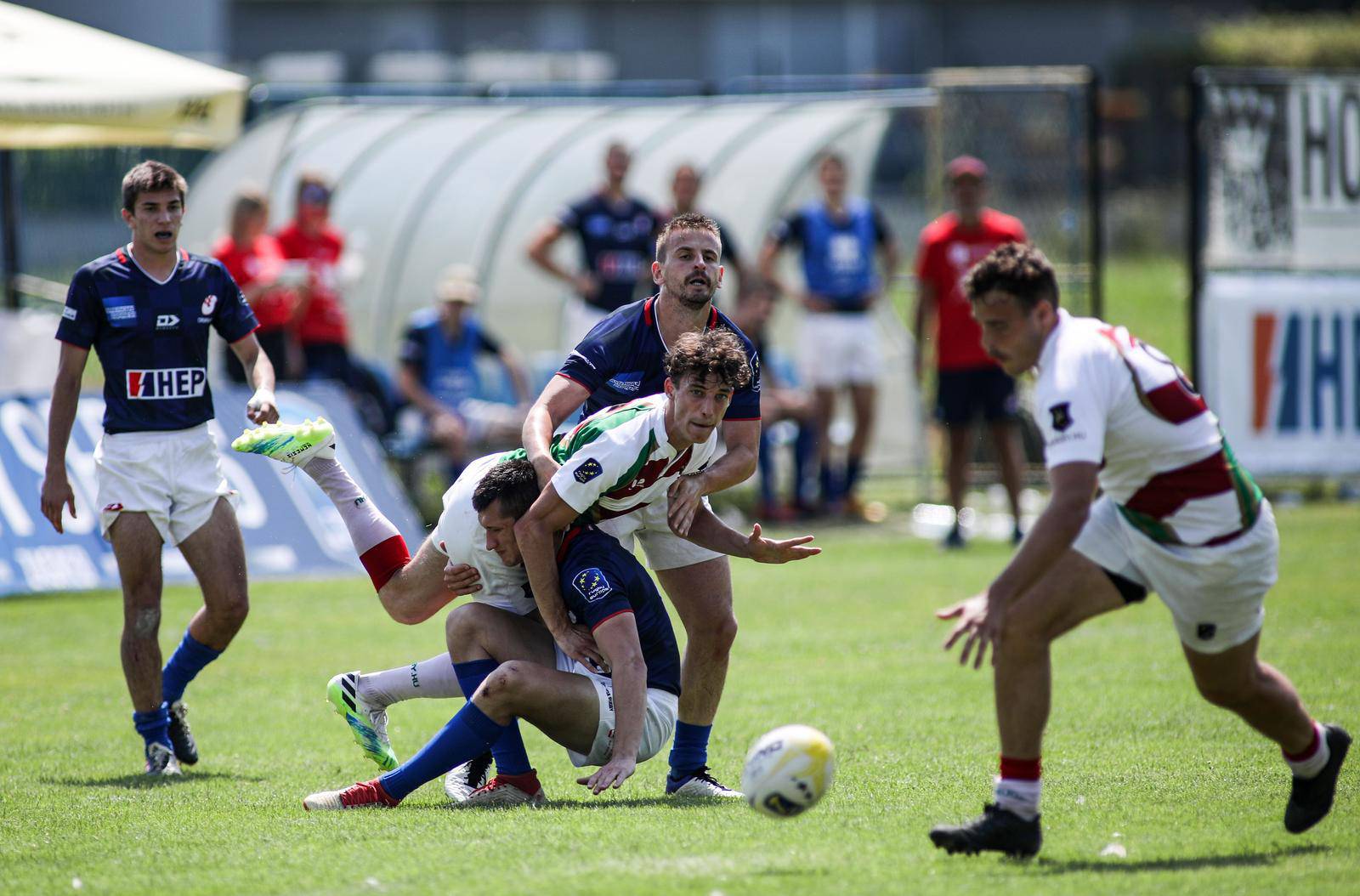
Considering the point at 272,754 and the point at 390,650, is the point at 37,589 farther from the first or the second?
the point at 272,754

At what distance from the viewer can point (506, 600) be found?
6227 mm

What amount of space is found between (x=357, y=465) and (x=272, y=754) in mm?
5576

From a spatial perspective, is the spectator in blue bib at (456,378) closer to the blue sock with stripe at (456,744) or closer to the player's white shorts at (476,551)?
the player's white shorts at (476,551)

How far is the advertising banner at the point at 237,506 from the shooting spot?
37.6 ft

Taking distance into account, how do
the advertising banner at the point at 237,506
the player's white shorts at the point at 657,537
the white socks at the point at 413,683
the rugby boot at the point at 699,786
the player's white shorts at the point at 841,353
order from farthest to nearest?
the player's white shorts at the point at 841,353
the advertising banner at the point at 237,506
the white socks at the point at 413,683
the player's white shorts at the point at 657,537
the rugby boot at the point at 699,786

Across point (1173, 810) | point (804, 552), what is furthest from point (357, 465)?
point (1173, 810)

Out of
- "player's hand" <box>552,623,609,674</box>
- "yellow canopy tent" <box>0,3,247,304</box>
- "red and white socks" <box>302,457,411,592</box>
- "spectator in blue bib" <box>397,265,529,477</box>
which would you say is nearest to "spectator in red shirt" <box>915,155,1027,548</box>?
"spectator in blue bib" <box>397,265,529,477</box>

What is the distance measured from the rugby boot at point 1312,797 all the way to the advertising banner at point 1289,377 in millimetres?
9815

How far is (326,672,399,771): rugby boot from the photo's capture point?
6.32m

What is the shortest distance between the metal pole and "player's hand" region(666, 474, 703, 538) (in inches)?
373

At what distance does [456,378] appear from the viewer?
546 inches

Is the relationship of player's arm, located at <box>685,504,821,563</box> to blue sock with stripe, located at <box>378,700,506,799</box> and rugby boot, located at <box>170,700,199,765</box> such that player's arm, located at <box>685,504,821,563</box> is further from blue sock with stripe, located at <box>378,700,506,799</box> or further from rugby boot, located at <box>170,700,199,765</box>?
rugby boot, located at <box>170,700,199,765</box>

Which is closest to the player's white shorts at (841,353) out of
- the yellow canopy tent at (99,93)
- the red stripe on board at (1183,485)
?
the yellow canopy tent at (99,93)

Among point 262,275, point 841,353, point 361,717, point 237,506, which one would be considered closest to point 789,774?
point 361,717
